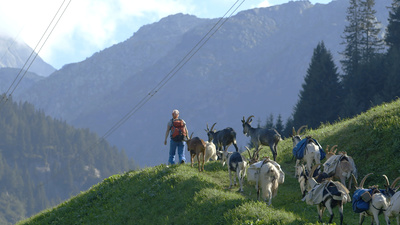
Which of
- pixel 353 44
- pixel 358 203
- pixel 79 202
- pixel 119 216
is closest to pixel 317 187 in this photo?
pixel 358 203

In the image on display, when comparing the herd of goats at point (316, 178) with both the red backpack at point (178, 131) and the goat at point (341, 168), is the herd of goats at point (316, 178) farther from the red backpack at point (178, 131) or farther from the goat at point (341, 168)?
the red backpack at point (178, 131)

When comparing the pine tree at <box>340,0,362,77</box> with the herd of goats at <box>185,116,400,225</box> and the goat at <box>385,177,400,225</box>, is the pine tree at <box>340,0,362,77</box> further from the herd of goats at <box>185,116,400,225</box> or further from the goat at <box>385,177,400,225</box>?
the goat at <box>385,177,400,225</box>

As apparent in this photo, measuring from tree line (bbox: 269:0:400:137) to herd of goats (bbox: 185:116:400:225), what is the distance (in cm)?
4315

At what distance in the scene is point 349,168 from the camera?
1867cm

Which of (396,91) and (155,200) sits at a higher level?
(396,91)

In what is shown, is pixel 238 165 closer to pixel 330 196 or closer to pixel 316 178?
pixel 316 178

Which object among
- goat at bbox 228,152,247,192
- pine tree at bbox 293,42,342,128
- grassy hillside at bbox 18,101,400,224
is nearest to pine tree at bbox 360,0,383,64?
pine tree at bbox 293,42,342,128

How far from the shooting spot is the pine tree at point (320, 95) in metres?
76.1

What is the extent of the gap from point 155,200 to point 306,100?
204ft

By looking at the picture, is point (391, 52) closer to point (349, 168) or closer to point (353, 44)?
point (353, 44)

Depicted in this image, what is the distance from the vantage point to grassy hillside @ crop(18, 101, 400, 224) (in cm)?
1731

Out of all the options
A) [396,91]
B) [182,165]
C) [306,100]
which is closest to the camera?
[182,165]

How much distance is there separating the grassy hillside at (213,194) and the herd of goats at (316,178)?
802 mm

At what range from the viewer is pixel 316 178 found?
58.9 ft
